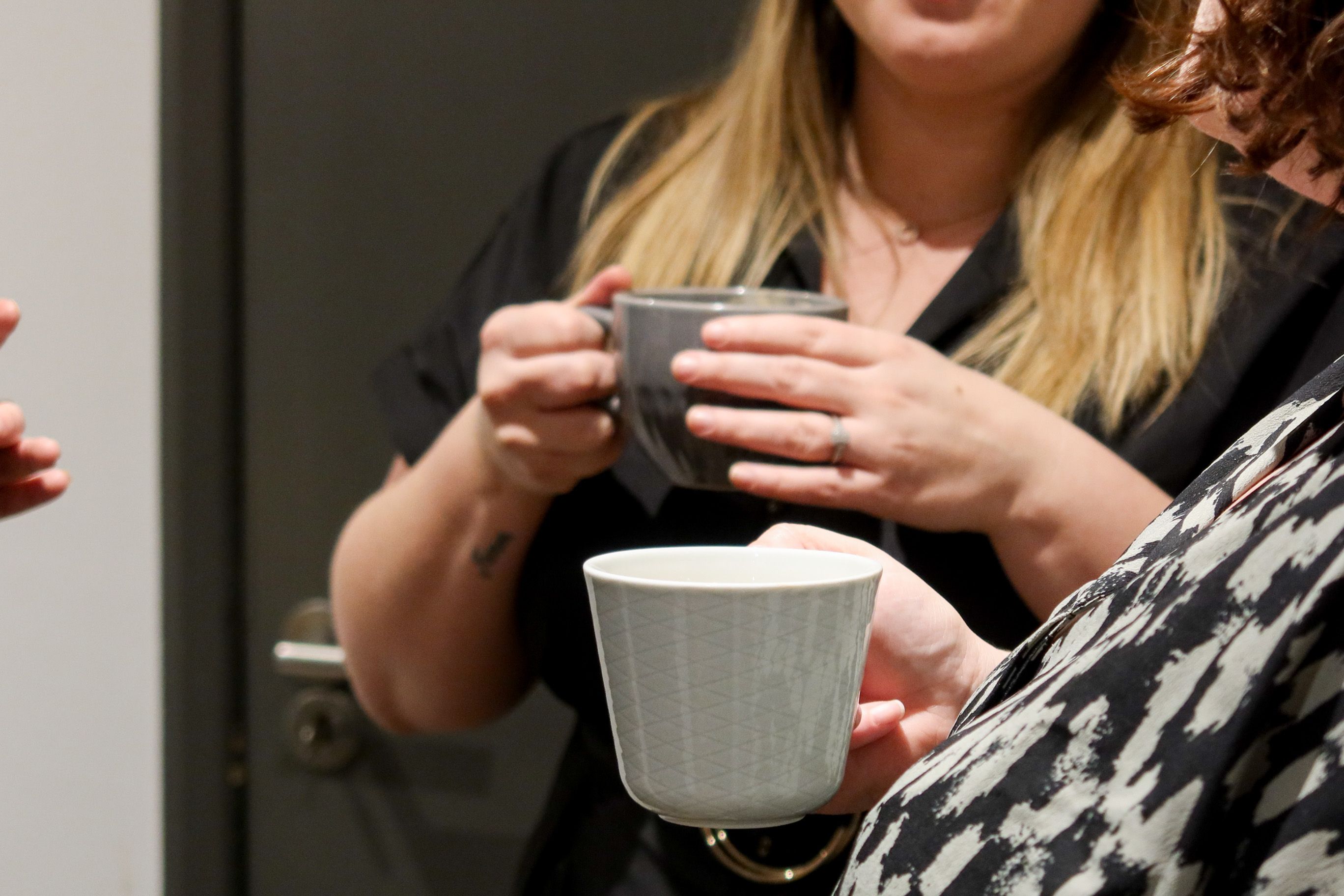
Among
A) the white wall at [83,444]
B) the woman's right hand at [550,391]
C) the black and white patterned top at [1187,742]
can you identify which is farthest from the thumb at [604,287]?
the white wall at [83,444]

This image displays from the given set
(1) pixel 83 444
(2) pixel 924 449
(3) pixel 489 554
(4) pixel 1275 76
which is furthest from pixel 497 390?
(1) pixel 83 444

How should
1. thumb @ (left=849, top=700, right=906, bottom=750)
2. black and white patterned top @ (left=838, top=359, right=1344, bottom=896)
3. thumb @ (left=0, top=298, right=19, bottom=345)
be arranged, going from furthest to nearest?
thumb @ (left=0, top=298, right=19, bottom=345) < thumb @ (left=849, top=700, right=906, bottom=750) < black and white patterned top @ (left=838, top=359, right=1344, bottom=896)

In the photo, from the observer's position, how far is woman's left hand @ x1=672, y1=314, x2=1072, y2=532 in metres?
0.65

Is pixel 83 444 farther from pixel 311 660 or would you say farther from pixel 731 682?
pixel 731 682

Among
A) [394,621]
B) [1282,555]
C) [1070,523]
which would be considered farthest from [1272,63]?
[394,621]

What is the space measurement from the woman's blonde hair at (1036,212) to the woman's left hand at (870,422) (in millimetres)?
88

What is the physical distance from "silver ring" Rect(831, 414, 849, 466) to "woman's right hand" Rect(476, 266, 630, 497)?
0.45 ft

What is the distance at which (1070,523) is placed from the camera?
70 cm

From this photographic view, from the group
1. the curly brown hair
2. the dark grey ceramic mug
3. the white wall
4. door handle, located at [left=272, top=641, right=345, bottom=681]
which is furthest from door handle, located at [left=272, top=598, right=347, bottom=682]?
the curly brown hair

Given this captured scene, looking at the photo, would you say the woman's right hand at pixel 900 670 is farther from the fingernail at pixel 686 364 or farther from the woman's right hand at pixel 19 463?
the woman's right hand at pixel 19 463

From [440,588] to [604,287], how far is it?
0.86 ft

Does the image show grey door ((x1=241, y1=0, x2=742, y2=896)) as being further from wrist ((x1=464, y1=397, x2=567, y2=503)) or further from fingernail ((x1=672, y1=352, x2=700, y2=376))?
fingernail ((x1=672, y1=352, x2=700, y2=376))

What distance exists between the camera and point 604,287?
795mm

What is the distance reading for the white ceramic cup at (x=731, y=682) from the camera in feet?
1.29
